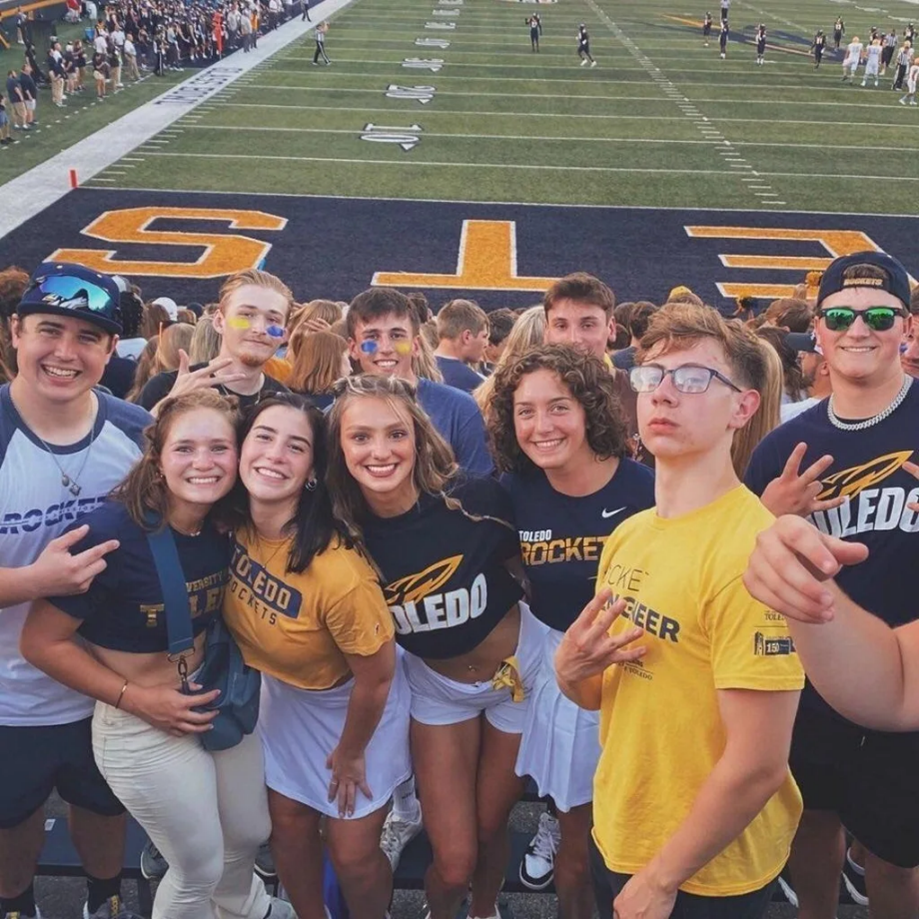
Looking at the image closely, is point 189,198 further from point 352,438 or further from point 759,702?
point 759,702

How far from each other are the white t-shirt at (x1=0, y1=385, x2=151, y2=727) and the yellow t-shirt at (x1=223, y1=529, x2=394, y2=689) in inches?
19.6

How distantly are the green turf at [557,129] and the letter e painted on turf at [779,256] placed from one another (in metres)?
1.35

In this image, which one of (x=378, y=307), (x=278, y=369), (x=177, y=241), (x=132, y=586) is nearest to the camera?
(x=132, y=586)

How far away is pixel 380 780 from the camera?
9.54 ft

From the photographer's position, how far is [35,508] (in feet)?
8.95

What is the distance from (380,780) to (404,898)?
2.29 feet

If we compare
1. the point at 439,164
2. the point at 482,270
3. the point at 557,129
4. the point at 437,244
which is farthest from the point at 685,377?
the point at 557,129

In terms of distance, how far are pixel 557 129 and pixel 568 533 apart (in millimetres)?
18362

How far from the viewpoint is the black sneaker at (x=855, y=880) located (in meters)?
3.18

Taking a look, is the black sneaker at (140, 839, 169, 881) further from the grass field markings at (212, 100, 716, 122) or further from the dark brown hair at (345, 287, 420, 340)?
the grass field markings at (212, 100, 716, 122)

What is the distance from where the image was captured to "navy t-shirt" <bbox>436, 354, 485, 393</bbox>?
16.0 feet

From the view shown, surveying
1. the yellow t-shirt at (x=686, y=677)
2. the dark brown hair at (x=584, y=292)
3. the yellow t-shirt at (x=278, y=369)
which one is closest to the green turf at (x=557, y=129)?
the yellow t-shirt at (x=278, y=369)

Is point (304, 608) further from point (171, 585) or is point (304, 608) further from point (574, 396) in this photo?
point (574, 396)

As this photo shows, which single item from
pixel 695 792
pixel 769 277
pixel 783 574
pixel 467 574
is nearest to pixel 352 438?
pixel 467 574
